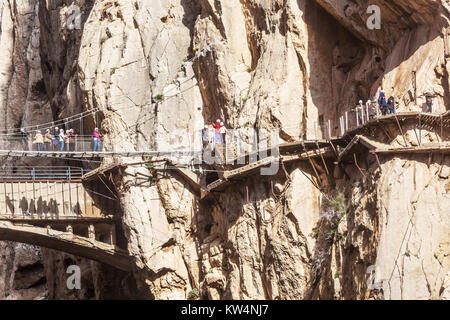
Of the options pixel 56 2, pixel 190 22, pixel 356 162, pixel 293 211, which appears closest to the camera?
pixel 356 162

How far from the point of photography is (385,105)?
43.6 m

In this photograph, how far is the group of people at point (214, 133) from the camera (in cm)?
5188

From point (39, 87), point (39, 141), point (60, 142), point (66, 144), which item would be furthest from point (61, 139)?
point (39, 87)

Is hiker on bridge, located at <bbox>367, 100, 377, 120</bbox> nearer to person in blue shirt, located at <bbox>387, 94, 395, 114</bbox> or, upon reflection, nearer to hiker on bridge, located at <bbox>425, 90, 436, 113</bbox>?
person in blue shirt, located at <bbox>387, 94, 395, 114</bbox>

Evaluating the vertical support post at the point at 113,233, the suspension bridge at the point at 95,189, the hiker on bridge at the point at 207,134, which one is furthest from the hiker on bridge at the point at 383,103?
the vertical support post at the point at 113,233

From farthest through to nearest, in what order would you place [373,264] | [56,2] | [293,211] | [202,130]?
[56,2] → [202,130] → [293,211] → [373,264]

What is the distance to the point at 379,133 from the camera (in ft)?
144

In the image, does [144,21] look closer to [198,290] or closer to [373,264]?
[198,290]

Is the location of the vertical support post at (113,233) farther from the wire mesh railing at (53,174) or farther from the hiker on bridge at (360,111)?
the hiker on bridge at (360,111)

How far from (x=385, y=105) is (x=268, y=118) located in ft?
Result: 23.8

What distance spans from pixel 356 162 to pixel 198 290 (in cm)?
1381

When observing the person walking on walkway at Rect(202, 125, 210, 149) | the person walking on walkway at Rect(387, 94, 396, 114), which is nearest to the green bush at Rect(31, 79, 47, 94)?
the person walking on walkway at Rect(202, 125, 210, 149)

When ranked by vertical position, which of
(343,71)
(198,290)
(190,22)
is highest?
(190,22)

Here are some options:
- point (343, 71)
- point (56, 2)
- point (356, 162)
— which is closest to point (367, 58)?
point (343, 71)
